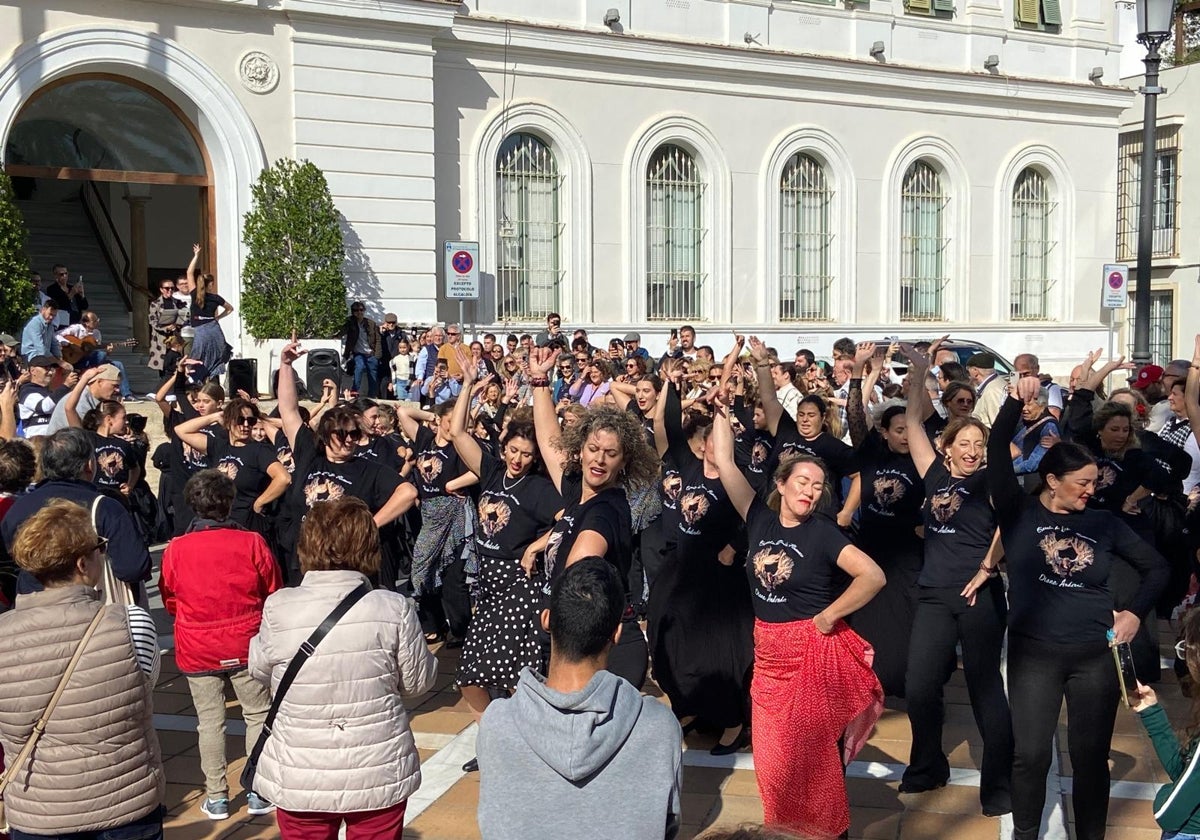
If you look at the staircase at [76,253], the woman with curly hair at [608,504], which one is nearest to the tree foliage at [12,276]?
the staircase at [76,253]

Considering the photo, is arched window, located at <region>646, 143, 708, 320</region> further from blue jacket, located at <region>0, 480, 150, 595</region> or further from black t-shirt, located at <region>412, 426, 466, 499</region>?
blue jacket, located at <region>0, 480, 150, 595</region>

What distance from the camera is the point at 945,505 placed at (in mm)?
5875

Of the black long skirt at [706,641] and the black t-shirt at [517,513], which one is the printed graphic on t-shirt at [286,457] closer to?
the black t-shirt at [517,513]

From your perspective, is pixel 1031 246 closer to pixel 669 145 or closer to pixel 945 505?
pixel 669 145

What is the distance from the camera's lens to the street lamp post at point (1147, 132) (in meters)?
12.3

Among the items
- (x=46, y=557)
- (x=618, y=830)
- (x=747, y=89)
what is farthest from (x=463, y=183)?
(x=618, y=830)

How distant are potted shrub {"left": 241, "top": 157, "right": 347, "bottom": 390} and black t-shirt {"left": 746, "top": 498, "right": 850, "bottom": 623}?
1340 cm

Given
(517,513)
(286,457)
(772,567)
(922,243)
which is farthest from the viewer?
(922,243)

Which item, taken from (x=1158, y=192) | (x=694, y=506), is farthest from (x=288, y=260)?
(x=1158, y=192)

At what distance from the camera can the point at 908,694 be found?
5785mm

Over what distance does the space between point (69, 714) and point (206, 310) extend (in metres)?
12.4

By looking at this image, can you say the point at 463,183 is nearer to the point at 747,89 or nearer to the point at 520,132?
the point at 520,132

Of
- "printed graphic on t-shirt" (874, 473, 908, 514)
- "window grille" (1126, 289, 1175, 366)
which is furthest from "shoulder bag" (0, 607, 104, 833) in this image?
"window grille" (1126, 289, 1175, 366)

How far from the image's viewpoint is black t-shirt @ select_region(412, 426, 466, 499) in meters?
8.00
